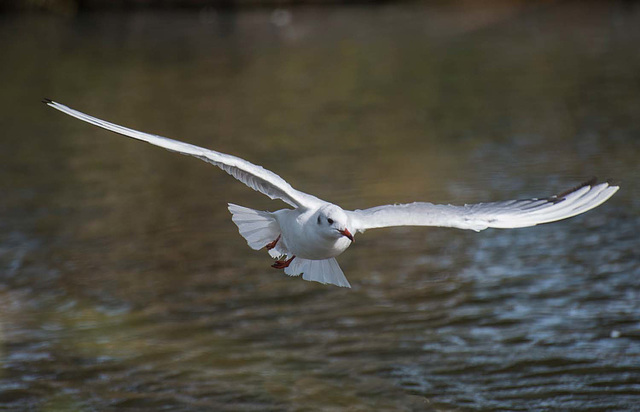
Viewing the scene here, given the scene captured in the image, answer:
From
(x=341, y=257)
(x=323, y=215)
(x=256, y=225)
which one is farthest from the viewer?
(x=341, y=257)

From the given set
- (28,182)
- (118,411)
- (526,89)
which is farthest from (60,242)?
(526,89)

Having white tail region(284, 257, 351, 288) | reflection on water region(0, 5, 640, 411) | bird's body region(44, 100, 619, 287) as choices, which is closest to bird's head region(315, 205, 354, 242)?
bird's body region(44, 100, 619, 287)

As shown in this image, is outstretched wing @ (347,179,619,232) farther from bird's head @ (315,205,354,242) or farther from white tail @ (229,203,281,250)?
white tail @ (229,203,281,250)

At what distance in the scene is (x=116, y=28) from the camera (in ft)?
111

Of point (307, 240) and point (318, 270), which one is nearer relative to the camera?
point (307, 240)

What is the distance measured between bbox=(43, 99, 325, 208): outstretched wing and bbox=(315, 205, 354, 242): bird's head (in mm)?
375

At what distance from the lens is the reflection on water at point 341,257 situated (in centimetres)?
840

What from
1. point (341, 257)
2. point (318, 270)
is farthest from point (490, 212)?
point (341, 257)

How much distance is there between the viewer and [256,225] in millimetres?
6422

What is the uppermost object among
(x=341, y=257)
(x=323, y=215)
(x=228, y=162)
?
(x=228, y=162)

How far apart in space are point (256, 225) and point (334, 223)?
110 centimetres

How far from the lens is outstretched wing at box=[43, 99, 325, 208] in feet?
17.5

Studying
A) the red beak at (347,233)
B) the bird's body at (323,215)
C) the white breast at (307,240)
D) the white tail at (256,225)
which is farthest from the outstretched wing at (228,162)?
the red beak at (347,233)

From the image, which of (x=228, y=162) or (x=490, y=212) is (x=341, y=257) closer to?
(x=490, y=212)
